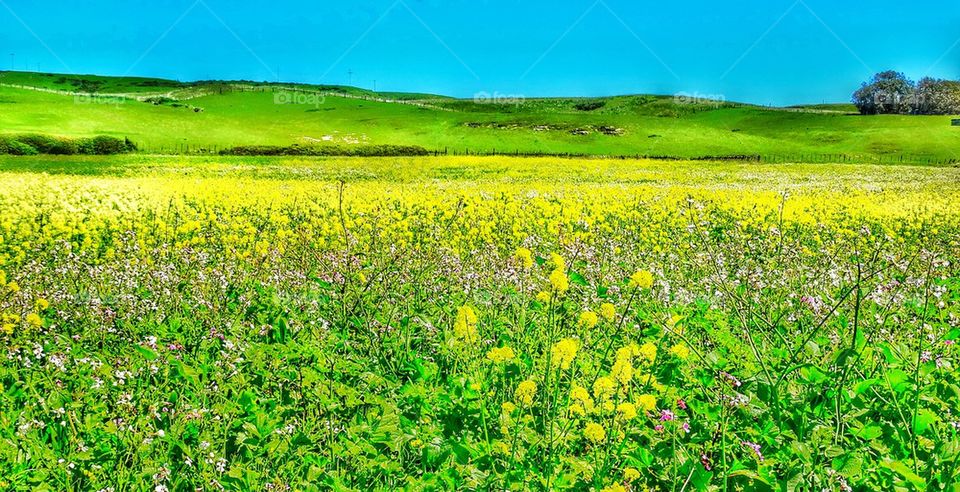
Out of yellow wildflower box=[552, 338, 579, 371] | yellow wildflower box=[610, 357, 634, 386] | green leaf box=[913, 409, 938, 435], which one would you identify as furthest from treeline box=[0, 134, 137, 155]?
green leaf box=[913, 409, 938, 435]

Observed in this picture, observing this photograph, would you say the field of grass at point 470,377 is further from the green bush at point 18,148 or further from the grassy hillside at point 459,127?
the grassy hillside at point 459,127

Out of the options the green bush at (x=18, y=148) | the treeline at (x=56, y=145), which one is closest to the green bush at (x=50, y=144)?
the treeline at (x=56, y=145)

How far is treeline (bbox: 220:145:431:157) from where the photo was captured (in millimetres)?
71688

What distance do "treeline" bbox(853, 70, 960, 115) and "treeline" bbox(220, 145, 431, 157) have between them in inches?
4149

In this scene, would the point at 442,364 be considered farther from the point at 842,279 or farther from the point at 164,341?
the point at 842,279

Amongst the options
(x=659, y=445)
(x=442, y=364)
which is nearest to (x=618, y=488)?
(x=659, y=445)

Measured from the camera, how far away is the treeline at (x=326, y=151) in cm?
7169

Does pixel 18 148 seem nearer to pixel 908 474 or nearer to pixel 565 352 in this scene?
pixel 565 352

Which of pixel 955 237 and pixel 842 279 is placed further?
pixel 955 237

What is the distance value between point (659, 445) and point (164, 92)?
7491 inches

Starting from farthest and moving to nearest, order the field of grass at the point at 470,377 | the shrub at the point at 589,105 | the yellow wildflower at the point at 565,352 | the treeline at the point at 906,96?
the shrub at the point at 589,105, the treeline at the point at 906,96, the field of grass at the point at 470,377, the yellow wildflower at the point at 565,352

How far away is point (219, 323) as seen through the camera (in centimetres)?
584

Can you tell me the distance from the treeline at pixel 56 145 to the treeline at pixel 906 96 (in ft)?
455

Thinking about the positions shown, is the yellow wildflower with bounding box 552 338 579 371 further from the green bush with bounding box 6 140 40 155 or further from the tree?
the tree
